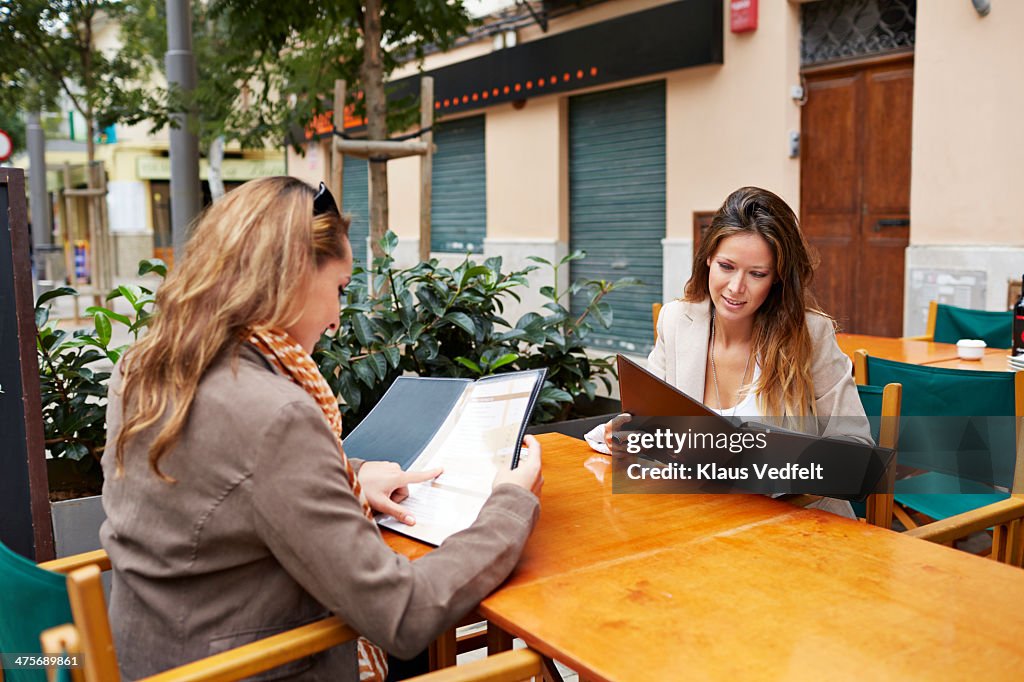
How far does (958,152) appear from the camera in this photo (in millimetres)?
7324

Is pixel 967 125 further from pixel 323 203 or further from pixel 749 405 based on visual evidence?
pixel 323 203

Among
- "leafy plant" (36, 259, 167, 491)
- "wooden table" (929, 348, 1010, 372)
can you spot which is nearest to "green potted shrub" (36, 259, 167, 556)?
"leafy plant" (36, 259, 167, 491)

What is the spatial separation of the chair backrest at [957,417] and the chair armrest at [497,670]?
7.03 ft

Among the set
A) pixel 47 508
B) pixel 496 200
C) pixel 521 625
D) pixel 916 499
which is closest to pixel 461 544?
pixel 521 625

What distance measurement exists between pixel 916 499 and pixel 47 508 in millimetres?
2889

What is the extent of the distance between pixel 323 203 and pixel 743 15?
8.07 metres

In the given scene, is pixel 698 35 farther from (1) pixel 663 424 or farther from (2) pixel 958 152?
(1) pixel 663 424

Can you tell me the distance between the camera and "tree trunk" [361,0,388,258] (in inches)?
287

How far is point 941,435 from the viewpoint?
3.30m

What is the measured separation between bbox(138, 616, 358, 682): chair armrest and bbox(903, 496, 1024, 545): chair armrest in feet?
3.77

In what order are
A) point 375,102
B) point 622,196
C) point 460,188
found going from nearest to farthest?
point 375,102, point 622,196, point 460,188

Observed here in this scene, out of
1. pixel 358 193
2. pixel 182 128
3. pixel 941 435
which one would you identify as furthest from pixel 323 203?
pixel 358 193

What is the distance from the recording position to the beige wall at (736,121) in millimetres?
8672

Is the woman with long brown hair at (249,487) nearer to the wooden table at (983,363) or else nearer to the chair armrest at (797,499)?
the chair armrest at (797,499)
